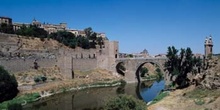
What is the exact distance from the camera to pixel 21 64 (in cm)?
4731

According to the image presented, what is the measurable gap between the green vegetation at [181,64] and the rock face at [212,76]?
20.5 ft

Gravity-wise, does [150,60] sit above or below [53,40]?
below

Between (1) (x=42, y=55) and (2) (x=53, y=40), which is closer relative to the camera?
(1) (x=42, y=55)

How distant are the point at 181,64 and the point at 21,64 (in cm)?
2490

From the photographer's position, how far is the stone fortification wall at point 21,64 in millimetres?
44750

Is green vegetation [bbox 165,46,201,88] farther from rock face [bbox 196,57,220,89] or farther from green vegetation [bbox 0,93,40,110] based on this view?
green vegetation [bbox 0,93,40,110]

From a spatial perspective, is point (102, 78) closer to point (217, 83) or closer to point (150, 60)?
point (150, 60)

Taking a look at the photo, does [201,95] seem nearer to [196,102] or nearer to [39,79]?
[196,102]

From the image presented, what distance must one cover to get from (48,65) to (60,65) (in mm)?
2350

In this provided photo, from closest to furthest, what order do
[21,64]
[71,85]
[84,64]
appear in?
[71,85], [21,64], [84,64]

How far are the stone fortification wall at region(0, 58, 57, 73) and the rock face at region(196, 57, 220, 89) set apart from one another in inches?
1101

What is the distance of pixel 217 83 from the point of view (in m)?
27.2

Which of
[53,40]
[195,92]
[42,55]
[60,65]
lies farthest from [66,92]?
[53,40]

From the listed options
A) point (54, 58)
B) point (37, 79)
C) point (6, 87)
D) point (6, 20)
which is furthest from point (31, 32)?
point (6, 87)
